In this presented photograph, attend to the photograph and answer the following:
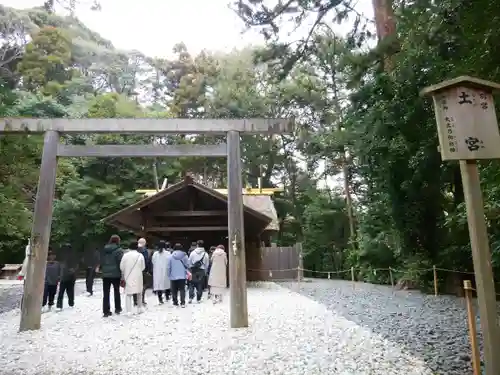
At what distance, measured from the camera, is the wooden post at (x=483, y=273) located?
3408 millimetres

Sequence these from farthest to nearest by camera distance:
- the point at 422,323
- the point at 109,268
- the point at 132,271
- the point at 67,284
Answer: the point at 67,284 < the point at 132,271 < the point at 109,268 < the point at 422,323

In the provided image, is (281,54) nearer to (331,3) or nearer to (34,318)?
(331,3)

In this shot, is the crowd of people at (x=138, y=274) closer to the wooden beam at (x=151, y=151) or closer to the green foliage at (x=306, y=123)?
the wooden beam at (x=151, y=151)

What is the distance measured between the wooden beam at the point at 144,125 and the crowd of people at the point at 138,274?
2296mm

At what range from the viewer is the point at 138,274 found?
7.92 m

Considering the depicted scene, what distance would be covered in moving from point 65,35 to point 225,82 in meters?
18.2

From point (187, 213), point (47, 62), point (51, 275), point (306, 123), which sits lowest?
point (51, 275)

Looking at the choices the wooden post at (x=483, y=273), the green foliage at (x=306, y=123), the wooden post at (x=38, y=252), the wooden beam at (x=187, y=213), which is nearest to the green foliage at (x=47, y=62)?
the green foliage at (x=306, y=123)

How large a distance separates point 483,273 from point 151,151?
5.71m

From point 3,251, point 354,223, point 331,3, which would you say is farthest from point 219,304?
point 3,251

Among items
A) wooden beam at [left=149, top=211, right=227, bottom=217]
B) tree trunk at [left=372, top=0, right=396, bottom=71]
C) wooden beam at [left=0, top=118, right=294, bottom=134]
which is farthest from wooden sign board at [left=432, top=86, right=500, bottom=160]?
wooden beam at [left=149, top=211, right=227, bottom=217]

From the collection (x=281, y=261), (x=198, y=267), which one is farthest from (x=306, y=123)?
(x=198, y=267)

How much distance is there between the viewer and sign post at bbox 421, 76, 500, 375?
3.45 metres

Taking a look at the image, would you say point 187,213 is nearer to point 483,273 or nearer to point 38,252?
point 38,252
